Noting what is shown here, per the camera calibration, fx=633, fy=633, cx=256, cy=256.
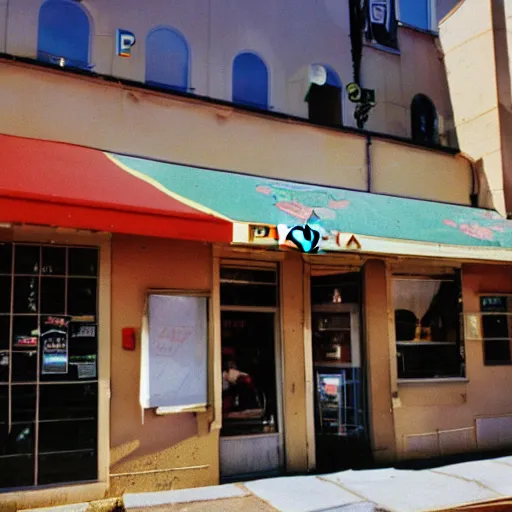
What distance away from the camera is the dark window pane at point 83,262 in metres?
7.29

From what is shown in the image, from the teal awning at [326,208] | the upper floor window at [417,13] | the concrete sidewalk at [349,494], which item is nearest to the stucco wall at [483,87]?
the upper floor window at [417,13]

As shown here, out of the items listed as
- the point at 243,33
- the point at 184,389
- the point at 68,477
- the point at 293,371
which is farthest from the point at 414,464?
the point at 243,33

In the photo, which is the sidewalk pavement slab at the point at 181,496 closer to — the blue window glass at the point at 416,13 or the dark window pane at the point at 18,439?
the dark window pane at the point at 18,439

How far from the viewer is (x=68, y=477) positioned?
694 centimetres

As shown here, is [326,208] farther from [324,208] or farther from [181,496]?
[181,496]

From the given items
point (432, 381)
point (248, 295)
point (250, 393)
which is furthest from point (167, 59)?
point (432, 381)

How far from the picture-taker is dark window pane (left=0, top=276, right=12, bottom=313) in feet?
22.7

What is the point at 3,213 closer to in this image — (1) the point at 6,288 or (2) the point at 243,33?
(1) the point at 6,288

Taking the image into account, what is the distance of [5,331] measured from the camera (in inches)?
271

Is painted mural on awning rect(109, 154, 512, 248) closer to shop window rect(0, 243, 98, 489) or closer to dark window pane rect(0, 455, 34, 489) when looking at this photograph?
shop window rect(0, 243, 98, 489)

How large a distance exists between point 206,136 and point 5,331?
3451mm

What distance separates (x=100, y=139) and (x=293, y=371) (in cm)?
386

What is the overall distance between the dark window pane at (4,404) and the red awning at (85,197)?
190 centimetres

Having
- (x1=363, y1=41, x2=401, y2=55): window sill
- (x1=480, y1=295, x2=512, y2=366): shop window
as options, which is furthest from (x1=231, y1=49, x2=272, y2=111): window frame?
(x1=480, y1=295, x2=512, y2=366): shop window
